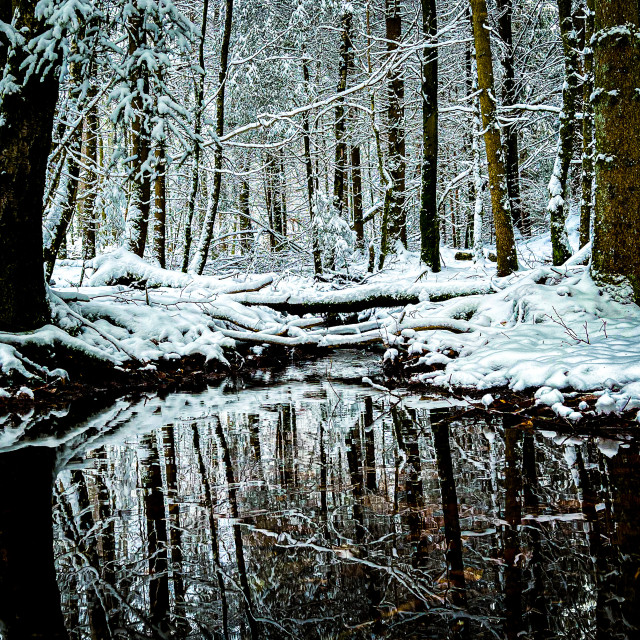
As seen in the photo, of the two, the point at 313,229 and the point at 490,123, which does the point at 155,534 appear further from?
the point at 313,229

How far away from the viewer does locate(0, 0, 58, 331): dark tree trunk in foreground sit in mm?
6121

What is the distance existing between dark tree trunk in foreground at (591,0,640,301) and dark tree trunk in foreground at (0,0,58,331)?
6283 millimetres

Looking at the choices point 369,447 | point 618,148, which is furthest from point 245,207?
point 369,447

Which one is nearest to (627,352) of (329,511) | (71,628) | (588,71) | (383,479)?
(383,479)

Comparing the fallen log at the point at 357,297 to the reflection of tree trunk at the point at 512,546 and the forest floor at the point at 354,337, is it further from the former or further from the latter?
the reflection of tree trunk at the point at 512,546

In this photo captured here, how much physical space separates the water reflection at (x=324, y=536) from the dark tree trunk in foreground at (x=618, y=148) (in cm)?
269

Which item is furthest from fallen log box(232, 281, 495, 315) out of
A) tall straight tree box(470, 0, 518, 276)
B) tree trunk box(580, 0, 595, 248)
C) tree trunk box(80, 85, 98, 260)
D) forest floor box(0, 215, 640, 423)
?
tree trunk box(80, 85, 98, 260)

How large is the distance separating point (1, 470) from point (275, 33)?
17084 mm

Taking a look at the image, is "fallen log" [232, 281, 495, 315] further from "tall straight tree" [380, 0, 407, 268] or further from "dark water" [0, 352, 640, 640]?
"tall straight tree" [380, 0, 407, 268]

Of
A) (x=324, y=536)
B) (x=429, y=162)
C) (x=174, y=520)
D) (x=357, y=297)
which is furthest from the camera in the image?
(x=429, y=162)

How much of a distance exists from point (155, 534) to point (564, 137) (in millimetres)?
9854

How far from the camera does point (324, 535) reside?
2.58m

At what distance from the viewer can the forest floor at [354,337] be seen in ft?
16.7

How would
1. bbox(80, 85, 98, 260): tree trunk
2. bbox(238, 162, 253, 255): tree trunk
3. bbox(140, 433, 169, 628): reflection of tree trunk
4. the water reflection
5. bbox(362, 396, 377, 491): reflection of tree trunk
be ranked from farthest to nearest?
bbox(238, 162, 253, 255): tree trunk, bbox(80, 85, 98, 260): tree trunk, bbox(362, 396, 377, 491): reflection of tree trunk, bbox(140, 433, 169, 628): reflection of tree trunk, the water reflection
